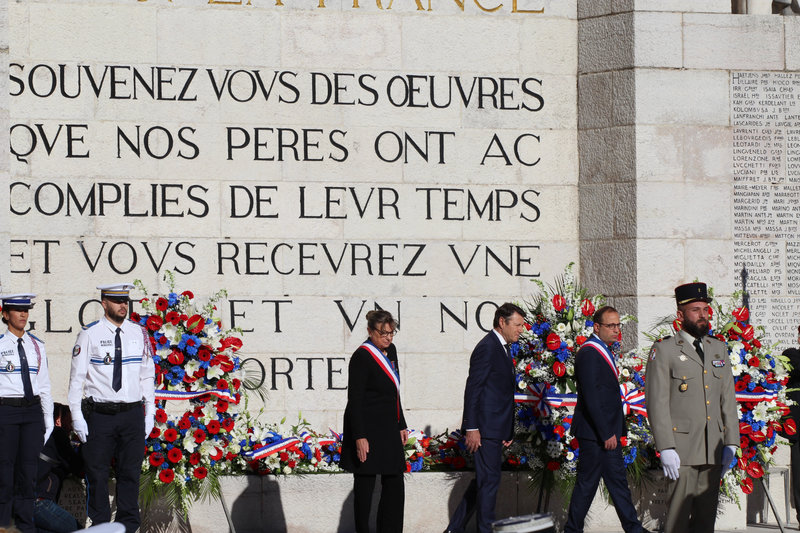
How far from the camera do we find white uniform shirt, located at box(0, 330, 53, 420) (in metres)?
9.01

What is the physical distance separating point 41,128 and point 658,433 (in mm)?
6682

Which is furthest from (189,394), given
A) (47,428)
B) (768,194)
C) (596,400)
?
(768,194)

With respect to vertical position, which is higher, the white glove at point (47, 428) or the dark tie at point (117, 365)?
the dark tie at point (117, 365)

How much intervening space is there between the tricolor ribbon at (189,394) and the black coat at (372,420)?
1429mm

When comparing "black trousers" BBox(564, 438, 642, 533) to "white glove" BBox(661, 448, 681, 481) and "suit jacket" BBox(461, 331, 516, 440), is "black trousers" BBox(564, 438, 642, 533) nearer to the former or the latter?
"suit jacket" BBox(461, 331, 516, 440)

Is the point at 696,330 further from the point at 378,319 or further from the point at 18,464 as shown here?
the point at 18,464

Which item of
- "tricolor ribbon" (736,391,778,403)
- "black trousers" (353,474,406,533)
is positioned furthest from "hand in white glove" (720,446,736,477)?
"black trousers" (353,474,406,533)

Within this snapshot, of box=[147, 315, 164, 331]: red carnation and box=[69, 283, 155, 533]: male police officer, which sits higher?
box=[147, 315, 164, 331]: red carnation

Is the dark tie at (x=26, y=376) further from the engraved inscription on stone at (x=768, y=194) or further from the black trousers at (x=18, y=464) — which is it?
the engraved inscription on stone at (x=768, y=194)

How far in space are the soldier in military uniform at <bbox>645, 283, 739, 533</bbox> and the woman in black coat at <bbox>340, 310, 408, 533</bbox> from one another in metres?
1.87

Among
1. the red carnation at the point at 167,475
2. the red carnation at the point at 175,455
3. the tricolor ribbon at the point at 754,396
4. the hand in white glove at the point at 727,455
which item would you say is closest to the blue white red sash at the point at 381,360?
the red carnation at the point at 175,455

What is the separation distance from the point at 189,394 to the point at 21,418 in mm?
1464

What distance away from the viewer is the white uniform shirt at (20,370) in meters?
9.01

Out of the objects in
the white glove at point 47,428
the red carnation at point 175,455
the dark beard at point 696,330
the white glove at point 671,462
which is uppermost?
the dark beard at point 696,330
